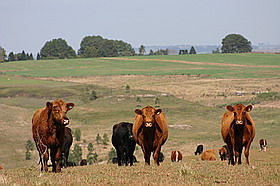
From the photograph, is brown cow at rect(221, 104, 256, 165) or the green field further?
the green field

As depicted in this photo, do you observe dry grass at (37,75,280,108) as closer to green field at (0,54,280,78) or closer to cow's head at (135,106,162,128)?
green field at (0,54,280,78)

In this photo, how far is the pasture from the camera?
1368cm

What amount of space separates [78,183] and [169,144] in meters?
31.9

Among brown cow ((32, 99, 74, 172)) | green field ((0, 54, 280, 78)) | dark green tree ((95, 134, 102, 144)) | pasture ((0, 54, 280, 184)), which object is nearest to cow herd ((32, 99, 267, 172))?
brown cow ((32, 99, 74, 172))

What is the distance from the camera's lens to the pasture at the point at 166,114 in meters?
13.7

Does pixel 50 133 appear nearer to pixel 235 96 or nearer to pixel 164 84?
pixel 235 96

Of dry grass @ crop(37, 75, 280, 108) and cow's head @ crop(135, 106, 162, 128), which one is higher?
cow's head @ crop(135, 106, 162, 128)

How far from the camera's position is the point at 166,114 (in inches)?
2425

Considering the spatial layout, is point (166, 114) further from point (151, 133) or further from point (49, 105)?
point (49, 105)

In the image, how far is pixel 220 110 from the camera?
6450cm

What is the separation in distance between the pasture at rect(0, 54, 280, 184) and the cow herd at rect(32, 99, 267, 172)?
2.36 feet

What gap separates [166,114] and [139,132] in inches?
1733

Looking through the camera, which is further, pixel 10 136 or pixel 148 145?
pixel 10 136

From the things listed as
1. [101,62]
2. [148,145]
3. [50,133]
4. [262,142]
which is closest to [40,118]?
[50,133]
